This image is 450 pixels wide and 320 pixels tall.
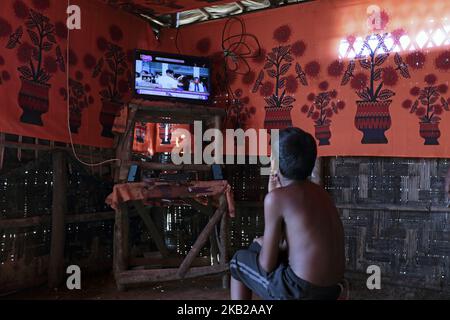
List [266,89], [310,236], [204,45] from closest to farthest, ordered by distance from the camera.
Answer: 1. [310,236]
2. [266,89]
3. [204,45]

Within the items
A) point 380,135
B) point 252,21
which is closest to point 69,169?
point 252,21

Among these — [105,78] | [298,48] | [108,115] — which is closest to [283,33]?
[298,48]

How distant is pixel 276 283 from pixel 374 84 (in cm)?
252

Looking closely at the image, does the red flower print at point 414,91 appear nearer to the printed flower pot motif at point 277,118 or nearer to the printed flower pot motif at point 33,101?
the printed flower pot motif at point 277,118

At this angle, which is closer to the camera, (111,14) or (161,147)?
(111,14)

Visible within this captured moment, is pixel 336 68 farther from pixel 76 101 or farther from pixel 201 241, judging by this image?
pixel 76 101

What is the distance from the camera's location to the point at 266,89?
Result: 14.0 feet

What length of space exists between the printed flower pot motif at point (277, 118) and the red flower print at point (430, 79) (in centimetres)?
128

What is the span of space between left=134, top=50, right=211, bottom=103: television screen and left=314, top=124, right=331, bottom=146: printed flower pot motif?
45.9 inches

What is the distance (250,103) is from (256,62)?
451 millimetres

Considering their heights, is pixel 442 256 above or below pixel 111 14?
below

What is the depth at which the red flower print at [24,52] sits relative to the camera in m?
3.22

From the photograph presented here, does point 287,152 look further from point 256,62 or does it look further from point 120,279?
point 256,62
